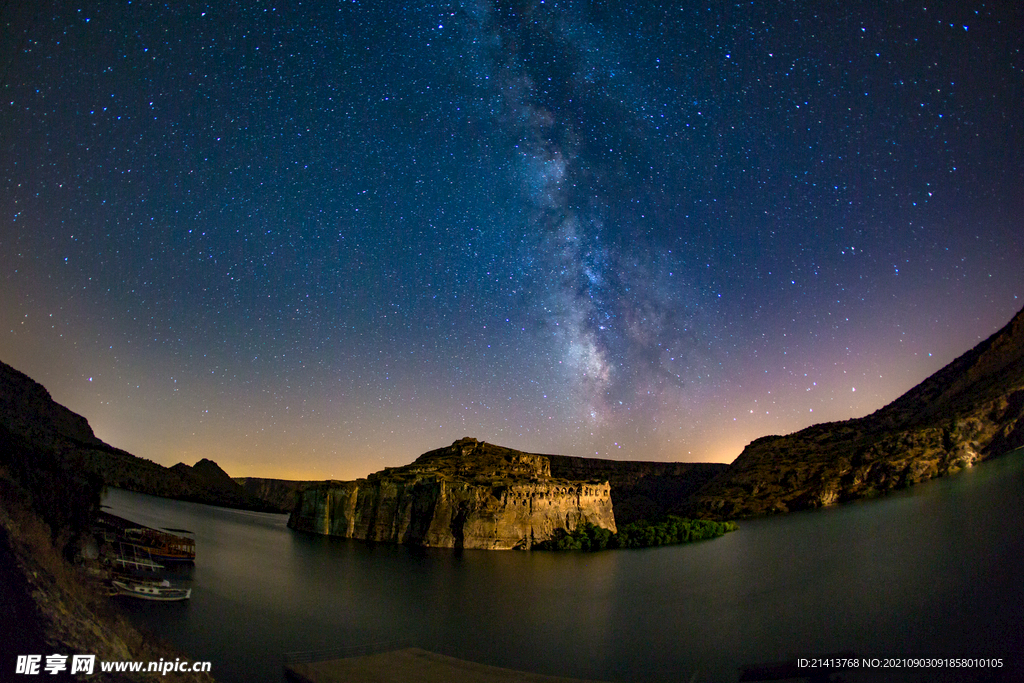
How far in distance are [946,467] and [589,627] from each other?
3543cm

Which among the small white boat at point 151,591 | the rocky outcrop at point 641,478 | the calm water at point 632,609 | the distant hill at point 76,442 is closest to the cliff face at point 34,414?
the distant hill at point 76,442

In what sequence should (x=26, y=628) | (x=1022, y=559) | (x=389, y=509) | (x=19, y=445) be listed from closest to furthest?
(x=26, y=628), (x=19, y=445), (x=1022, y=559), (x=389, y=509)

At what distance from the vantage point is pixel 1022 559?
Result: 789 cm

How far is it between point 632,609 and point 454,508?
1978 cm

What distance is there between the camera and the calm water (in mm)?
6430

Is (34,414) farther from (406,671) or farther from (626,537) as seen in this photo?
(626,537)

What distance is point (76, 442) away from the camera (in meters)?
6.91

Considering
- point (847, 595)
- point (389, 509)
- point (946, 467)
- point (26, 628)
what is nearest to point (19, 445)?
point (26, 628)

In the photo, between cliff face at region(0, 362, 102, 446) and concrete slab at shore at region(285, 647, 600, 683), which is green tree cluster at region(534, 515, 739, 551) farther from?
cliff face at region(0, 362, 102, 446)

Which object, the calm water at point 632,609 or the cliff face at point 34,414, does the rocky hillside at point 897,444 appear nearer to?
the calm water at point 632,609

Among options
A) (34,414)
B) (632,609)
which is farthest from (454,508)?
(34,414)

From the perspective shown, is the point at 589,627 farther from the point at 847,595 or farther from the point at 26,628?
the point at 26,628

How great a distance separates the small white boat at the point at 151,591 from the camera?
5.73 m

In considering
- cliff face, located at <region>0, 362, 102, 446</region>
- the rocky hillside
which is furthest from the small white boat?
the rocky hillside
